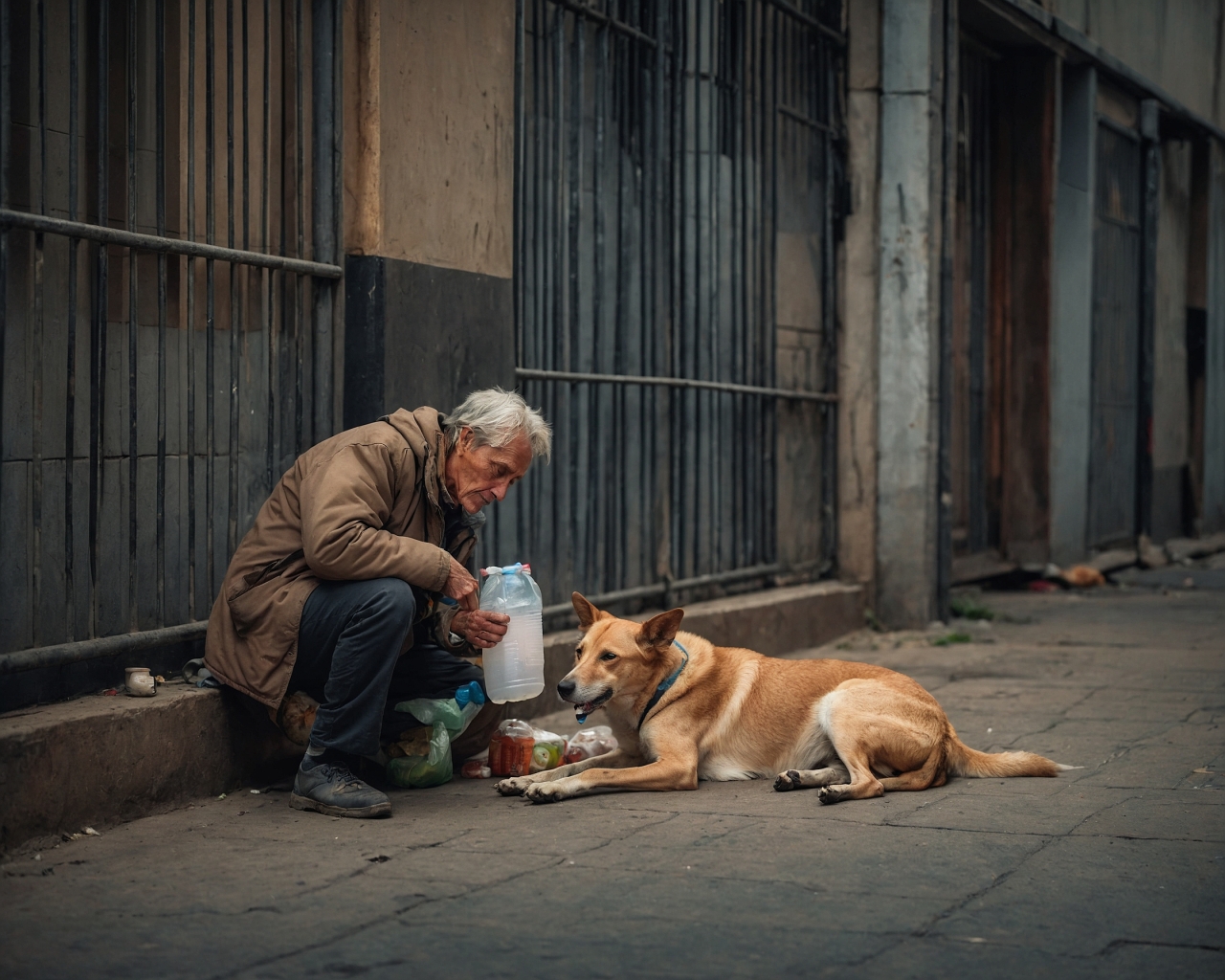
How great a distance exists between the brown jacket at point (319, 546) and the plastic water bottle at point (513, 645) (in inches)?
14.1

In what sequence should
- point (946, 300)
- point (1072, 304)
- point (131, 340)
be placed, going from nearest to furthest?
point (131, 340) < point (946, 300) < point (1072, 304)

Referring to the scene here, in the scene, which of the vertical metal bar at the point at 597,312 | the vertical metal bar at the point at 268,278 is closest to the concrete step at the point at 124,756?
the vertical metal bar at the point at 268,278

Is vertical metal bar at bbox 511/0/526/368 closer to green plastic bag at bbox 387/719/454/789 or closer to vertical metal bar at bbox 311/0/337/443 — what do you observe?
vertical metal bar at bbox 311/0/337/443

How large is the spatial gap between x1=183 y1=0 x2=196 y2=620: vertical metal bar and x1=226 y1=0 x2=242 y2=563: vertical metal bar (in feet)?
0.53

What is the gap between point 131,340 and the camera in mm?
4738

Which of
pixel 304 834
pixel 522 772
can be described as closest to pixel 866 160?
pixel 522 772

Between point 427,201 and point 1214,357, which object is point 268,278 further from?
point 1214,357

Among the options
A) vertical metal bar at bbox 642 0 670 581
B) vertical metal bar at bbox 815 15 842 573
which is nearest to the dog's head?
vertical metal bar at bbox 642 0 670 581

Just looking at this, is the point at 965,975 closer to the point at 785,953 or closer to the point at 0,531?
the point at 785,953

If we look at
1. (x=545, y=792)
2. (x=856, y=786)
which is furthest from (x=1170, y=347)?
(x=545, y=792)

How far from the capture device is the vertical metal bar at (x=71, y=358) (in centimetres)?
451

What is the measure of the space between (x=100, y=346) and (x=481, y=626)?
1519mm

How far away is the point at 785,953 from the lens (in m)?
3.14

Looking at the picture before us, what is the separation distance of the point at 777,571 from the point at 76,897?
5.78m
